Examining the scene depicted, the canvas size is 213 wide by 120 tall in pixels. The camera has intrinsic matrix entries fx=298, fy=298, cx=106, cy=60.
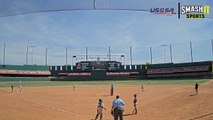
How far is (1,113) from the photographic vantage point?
22.3 meters

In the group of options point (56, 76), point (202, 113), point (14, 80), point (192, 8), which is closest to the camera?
point (192, 8)

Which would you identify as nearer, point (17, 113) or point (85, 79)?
point (17, 113)

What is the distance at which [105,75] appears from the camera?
102m

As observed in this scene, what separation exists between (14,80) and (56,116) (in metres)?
67.9

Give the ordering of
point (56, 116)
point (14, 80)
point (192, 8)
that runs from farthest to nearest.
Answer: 1. point (14, 80)
2. point (56, 116)
3. point (192, 8)

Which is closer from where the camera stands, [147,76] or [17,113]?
[17,113]

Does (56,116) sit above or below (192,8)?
below

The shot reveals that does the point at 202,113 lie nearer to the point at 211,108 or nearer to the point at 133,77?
the point at 211,108

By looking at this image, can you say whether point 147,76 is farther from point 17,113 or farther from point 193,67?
point 17,113

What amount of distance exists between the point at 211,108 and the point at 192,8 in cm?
1007

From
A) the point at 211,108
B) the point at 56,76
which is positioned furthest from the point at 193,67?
the point at 211,108

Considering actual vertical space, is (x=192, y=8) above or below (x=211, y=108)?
above

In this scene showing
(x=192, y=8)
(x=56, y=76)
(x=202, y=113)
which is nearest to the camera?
(x=192, y=8)

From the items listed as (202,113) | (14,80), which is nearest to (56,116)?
(202,113)
